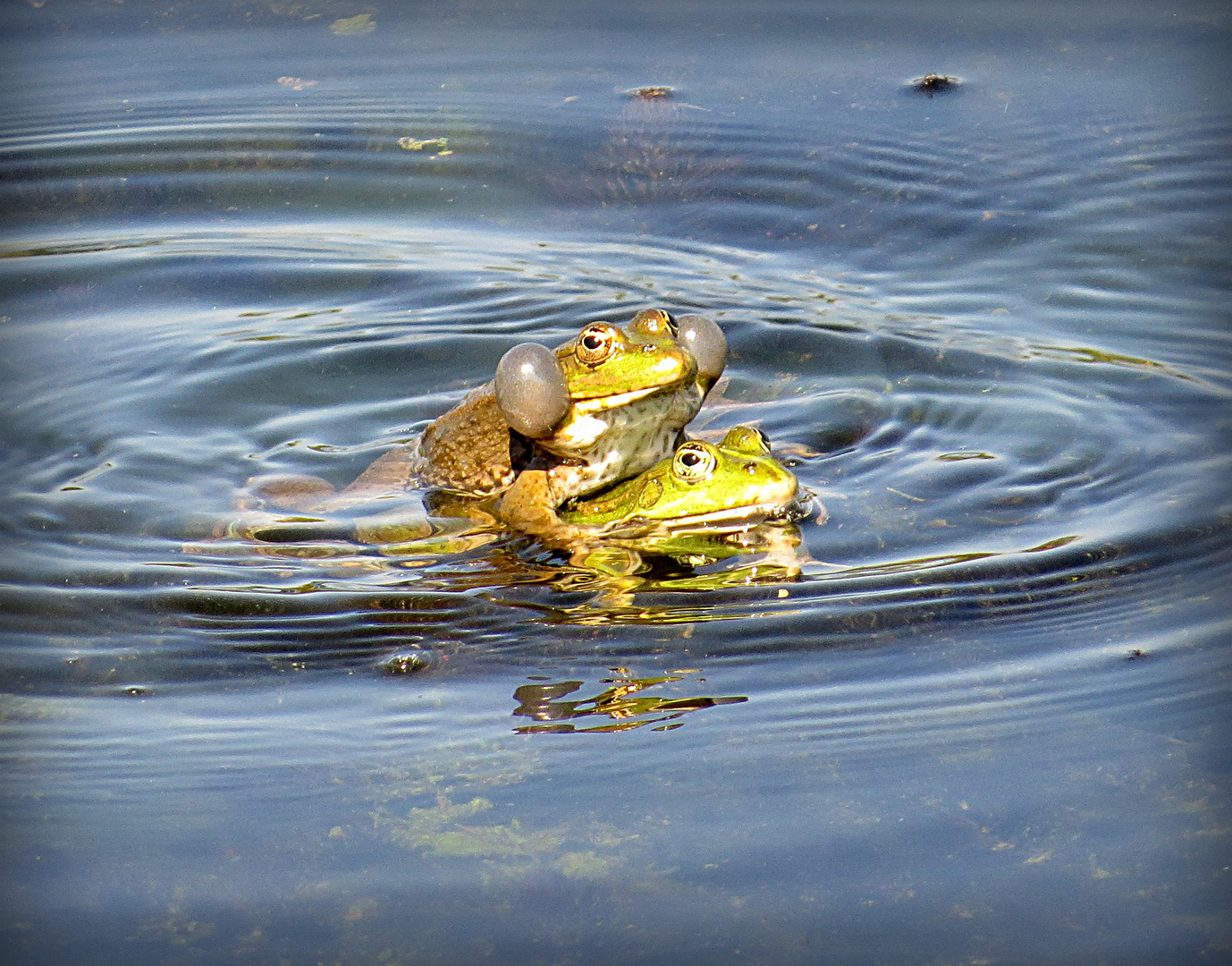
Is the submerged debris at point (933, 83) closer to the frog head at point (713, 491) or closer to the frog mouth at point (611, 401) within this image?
the frog head at point (713, 491)

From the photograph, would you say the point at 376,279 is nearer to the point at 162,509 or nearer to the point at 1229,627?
the point at 162,509

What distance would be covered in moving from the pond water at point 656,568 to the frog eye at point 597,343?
0.84 meters

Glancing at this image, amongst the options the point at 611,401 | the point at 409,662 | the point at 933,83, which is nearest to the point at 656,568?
the point at 611,401

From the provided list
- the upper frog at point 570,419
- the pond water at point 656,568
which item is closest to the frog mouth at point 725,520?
the pond water at point 656,568

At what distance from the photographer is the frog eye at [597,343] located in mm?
5785

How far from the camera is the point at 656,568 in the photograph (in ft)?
18.4

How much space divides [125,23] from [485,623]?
859 centimetres

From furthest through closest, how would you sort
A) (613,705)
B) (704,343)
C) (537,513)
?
(537,513), (704,343), (613,705)

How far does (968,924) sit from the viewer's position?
11.3 ft

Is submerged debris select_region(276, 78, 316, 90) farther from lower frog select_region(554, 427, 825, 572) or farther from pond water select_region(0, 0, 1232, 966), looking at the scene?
lower frog select_region(554, 427, 825, 572)

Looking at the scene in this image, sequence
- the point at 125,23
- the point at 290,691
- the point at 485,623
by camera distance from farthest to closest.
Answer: the point at 125,23, the point at 485,623, the point at 290,691

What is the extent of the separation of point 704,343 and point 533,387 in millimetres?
797

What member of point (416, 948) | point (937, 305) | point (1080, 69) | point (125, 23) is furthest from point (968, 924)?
point (125, 23)

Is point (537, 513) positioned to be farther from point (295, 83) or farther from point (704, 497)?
point (295, 83)
